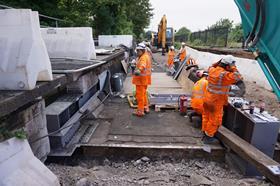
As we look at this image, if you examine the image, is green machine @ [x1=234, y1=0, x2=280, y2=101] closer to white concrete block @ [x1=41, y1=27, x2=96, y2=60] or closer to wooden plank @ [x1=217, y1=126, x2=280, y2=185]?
wooden plank @ [x1=217, y1=126, x2=280, y2=185]

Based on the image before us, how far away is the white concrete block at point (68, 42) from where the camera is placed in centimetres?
485

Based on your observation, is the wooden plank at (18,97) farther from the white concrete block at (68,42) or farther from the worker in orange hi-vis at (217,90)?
the worker in orange hi-vis at (217,90)

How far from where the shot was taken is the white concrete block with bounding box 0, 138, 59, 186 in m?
1.88

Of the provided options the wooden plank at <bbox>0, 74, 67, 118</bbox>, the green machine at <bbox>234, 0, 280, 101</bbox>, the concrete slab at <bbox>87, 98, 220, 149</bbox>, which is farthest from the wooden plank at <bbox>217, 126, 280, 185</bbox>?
the wooden plank at <bbox>0, 74, 67, 118</bbox>

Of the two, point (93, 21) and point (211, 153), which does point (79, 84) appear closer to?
point (211, 153)

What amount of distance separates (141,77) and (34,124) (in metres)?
3.02

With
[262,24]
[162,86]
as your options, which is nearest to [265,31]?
[262,24]

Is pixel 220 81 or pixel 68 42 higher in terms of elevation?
pixel 68 42

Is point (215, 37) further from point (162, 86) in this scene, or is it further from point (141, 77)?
point (141, 77)

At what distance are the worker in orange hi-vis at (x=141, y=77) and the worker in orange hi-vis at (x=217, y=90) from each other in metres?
1.76

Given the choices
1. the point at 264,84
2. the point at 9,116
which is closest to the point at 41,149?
the point at 9,116

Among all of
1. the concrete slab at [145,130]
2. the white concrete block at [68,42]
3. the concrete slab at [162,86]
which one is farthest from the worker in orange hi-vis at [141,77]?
the concrete slab at [162,86]

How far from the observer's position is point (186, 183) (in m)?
3.09

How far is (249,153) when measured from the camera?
318 cm
